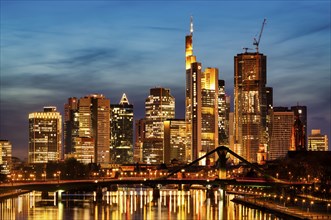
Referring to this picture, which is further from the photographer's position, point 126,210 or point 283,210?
point 126,210

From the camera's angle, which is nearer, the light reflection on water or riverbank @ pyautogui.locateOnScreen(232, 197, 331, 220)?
riverbank @ pyautogui.locateOnScreen(232, 197, 331, 220)

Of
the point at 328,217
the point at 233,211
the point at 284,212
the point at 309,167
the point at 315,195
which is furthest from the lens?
the point at 309,167

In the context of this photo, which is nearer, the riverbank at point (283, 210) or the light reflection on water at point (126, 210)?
the riverbank at point (283, 210)

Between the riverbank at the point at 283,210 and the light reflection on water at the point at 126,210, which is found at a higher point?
the riverbank at the point at 283,210

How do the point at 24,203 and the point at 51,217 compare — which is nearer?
the point at 51,217

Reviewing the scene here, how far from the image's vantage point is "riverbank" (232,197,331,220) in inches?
4579

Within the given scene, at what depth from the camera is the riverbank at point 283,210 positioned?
116m

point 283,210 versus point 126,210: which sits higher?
point 283,210

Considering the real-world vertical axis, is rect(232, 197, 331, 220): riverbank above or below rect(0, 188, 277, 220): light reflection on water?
above

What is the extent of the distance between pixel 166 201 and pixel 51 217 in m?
51.7

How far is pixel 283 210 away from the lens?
5187 inches

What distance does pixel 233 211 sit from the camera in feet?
474

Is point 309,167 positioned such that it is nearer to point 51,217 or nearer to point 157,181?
point 157,181

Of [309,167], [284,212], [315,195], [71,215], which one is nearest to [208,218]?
[284,212]
